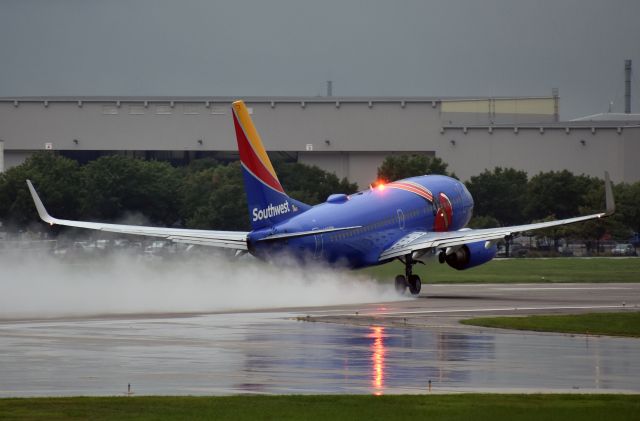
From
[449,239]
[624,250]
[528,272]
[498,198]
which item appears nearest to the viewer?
[449,239]

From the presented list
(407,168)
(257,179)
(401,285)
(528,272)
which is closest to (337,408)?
(257,179)

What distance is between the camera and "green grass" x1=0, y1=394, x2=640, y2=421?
83.0 ft

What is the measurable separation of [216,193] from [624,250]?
1540 inches

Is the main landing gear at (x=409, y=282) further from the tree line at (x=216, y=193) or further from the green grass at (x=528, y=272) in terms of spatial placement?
the tree line at (x=216, y=193)

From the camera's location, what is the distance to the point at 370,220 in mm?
65250

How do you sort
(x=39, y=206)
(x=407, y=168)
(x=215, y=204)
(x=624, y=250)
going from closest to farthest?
(x=39, y=206) < (x=215, y=204) < (x=624, y=250) < (x=407, y=168)

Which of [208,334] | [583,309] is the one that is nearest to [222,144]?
[583,309]

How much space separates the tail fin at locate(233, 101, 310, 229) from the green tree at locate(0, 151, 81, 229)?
2107 inches

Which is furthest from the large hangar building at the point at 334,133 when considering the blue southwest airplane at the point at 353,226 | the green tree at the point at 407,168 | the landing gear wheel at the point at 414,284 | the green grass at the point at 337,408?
the green grass at the point at 337,408

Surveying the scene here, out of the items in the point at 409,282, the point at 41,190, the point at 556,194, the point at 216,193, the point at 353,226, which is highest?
the point at 556,194

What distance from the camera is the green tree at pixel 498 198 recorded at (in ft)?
492

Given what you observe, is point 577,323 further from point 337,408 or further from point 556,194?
point 556,194

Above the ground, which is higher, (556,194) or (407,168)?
(407,168)

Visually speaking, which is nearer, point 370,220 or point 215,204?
point 370,220
